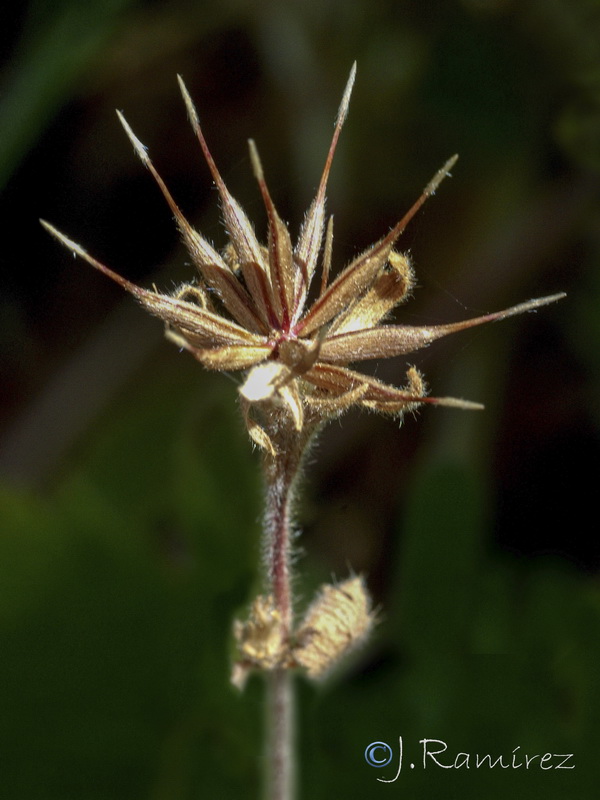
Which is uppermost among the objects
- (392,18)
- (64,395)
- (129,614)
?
(392,18)

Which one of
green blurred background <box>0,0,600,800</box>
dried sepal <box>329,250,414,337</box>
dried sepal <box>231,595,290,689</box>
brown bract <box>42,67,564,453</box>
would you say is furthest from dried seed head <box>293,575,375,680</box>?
green blurred background <box>0,0,600,800</box>

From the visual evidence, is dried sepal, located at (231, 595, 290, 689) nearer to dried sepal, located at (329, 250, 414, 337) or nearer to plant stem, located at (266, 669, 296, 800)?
plant stem, located at (266, 669, 296, 800)

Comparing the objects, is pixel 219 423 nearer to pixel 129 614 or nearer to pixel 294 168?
pixel 129 614

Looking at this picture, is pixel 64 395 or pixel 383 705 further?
pixel 64 395

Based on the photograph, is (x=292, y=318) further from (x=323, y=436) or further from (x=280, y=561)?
(x=323, y=436)

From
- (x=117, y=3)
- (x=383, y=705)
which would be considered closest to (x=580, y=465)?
(x=383, y=705)
